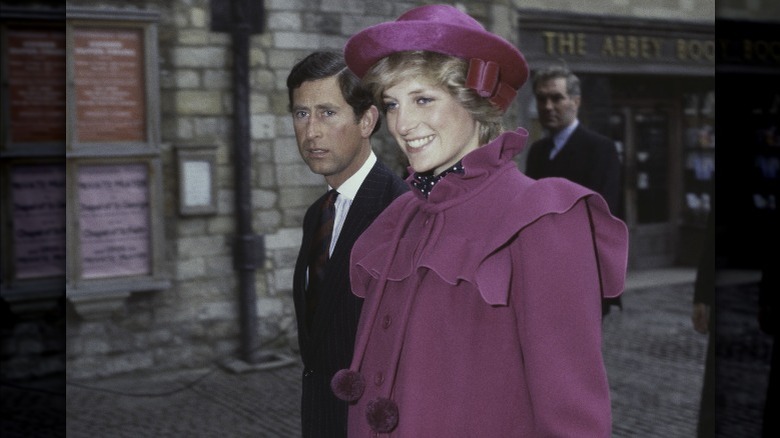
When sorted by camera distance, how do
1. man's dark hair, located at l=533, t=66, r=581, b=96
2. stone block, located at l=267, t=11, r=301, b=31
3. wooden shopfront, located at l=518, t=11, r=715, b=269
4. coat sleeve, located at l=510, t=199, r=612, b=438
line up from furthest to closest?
wooden shopfront, located at l=518, t=11, r=715, b=269, stone block, located at l=267, t=11, r=301, b=31, man's dark hair, located at l=533, t=66, r=581, b=96, coat sleeve, located at l=510, t=199, r=612, b=438

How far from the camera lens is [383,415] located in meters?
1.65

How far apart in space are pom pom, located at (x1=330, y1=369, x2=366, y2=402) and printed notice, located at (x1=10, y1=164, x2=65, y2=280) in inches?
136

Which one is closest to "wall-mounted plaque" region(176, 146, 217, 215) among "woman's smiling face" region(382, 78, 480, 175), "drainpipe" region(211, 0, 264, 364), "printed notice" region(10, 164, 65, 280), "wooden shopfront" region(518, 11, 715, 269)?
"drainpipe" region(211, 0, 264, 364)

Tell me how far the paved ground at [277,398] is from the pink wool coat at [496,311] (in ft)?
5.24

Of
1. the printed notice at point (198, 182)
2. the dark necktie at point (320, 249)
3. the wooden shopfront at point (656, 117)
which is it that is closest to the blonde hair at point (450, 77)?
the dark necktie at point (320, 249)

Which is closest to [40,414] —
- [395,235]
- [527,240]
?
[395,235]

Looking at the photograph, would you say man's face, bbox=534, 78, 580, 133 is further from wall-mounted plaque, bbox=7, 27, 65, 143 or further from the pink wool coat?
the pink wool coat

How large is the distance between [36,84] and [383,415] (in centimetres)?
407

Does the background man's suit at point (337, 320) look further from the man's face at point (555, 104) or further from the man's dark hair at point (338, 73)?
the man's face at point (555, 104)

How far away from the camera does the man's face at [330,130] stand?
2279mm

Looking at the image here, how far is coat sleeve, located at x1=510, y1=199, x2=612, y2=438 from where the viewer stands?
1.48m

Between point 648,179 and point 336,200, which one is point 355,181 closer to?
point 336,200

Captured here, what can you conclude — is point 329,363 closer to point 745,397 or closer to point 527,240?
point 527,240

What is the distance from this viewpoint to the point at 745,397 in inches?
241
